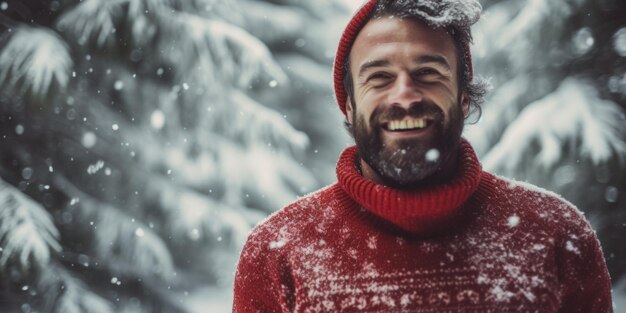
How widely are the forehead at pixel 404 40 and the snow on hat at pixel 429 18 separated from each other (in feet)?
0.11

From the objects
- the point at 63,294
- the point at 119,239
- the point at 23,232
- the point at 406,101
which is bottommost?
the point at 63,294

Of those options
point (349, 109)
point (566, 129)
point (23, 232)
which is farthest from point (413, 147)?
point (23, 232)

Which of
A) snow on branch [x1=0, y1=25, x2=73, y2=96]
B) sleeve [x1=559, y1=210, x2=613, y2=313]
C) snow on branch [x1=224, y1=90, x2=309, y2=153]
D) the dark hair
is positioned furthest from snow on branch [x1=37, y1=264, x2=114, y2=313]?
sleeve [x1=559, y1=210, x2=613, y2=313]

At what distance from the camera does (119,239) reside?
3.84 meters

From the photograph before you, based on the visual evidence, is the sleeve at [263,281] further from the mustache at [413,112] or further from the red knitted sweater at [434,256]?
the mustache at [413,112]

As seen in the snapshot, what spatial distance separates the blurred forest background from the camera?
133 inches

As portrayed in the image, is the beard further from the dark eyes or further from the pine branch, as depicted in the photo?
the pine branch

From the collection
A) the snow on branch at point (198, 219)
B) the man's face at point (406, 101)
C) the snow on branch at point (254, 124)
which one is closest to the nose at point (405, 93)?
the man's face at point (406, 101)

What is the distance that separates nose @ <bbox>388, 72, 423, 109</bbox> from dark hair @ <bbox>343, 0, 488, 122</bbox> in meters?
0.22

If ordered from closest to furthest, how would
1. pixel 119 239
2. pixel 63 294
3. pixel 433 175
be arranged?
pixel 433 175 → pixel 63 294 → pixel 119 239

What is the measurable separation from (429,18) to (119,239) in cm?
312

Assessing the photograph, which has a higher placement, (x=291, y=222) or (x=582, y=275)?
(x=582, y=275)

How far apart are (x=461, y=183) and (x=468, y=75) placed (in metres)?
0.58

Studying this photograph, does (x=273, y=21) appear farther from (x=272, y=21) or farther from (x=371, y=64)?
(x=371, y=64)
